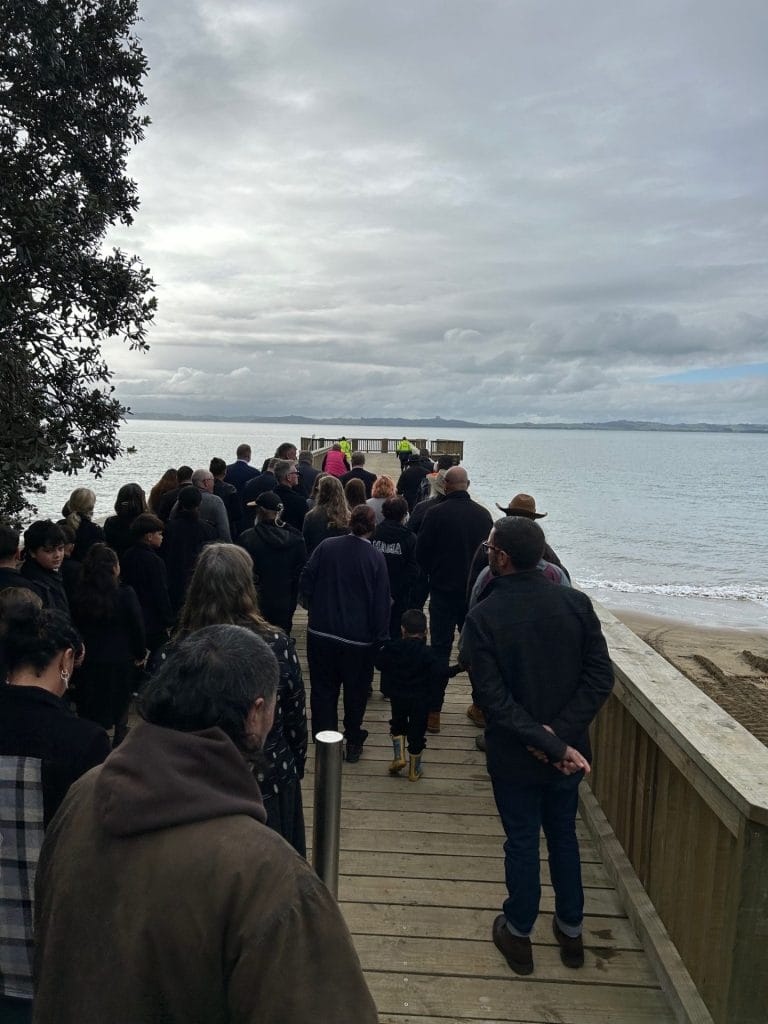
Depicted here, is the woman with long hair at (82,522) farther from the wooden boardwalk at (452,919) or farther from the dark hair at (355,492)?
the wooden boardwalk at (452,919)

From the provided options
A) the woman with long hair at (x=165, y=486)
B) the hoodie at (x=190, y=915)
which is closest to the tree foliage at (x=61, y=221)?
the woman with long hair at (x=165, y=486)

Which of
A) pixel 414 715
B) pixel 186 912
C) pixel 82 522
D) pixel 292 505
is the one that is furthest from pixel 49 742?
pixel 292 505

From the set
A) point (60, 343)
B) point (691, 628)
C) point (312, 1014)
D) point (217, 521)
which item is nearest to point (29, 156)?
point (60, 343)

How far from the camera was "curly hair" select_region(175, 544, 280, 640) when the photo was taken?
113 inches

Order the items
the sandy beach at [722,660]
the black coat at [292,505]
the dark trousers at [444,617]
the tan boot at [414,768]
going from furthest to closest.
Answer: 1. the sandy beach at [722,660]
2. the black coat at [292,505]
3. the dark trousers at [444,617]
4. the tan boot at [414,768]

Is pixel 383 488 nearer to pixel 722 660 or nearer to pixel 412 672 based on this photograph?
pixel 412 672

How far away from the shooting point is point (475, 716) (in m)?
5.64

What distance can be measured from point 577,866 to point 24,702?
227cm

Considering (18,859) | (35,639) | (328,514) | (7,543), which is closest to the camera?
(18,859)

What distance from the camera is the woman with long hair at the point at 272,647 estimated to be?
283 cm

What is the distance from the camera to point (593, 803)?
4.20 meters

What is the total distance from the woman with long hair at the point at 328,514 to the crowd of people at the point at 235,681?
0.02 m

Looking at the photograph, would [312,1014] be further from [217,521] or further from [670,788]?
[217,521]

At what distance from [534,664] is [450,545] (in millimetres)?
2814
